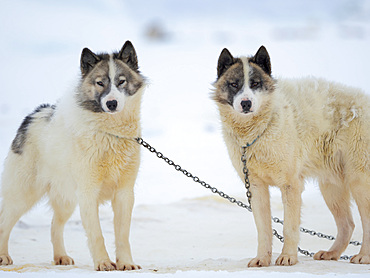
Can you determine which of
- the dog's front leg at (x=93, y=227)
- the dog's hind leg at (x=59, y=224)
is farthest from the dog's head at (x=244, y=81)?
the dog's hind leg at (x=59, y=224)

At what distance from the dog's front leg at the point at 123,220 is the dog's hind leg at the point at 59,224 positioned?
2.86 ft

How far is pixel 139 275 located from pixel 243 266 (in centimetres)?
114

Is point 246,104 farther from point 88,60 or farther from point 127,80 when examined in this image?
point 88,60

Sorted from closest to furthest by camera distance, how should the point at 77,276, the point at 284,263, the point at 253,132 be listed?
the point at 77,276, the point at 284,263, the point at 253,132

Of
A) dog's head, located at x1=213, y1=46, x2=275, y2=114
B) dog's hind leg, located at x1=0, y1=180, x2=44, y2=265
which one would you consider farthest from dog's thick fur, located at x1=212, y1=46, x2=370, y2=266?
dog's hind leg, located at x1=0, y1=180, x2=44, y2=265

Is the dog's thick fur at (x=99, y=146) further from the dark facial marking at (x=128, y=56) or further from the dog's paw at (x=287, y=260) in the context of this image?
the dog's paw at (x=287, y=260)

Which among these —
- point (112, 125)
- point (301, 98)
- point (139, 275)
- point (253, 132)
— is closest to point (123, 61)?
point (112, 125)

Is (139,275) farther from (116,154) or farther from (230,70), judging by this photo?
(230,70)

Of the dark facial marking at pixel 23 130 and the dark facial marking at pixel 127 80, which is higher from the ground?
the dark facial marking at pixel 127 80

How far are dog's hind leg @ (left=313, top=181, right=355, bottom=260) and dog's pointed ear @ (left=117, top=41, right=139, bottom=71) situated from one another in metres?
2.18

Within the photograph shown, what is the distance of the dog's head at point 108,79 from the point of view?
412 centimetres

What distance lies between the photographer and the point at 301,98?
179 inches

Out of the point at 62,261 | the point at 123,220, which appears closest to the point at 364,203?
the point at 123,220

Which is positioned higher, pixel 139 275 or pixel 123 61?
pixel 123 61
